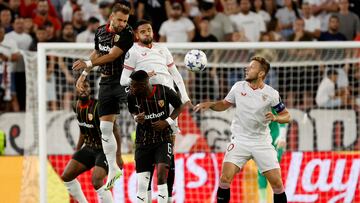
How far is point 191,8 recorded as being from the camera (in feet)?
72.3

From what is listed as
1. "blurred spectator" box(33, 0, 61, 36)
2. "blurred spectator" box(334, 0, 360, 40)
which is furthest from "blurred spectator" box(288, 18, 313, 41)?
"blurred spectator" box(33, 0, 61, 36)

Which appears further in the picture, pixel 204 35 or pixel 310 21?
pixel 310 21

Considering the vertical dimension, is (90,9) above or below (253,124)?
above

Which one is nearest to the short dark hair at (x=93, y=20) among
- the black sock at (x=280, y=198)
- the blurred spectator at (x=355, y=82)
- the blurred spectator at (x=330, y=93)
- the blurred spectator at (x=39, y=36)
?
the blurred spectator at (x=39, y=36)

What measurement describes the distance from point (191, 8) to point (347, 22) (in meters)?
2.85

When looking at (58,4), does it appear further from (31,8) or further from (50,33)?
(50,33)

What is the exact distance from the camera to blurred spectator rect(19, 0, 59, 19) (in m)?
21.5

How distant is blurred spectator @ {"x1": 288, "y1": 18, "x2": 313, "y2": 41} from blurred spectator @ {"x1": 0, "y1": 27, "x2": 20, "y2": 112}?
16.4ft

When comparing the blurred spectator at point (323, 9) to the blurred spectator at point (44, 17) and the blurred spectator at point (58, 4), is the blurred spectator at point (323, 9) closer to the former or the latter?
the blurred spectator at point (58, 4)

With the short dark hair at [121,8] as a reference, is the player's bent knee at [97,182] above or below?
below

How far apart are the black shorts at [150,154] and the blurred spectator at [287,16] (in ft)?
24.3

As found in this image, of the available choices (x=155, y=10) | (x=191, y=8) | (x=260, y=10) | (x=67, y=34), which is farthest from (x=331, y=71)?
(x=67, y=34)

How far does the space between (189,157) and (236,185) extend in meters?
0.87

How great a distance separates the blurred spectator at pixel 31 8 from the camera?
70.4 ft
